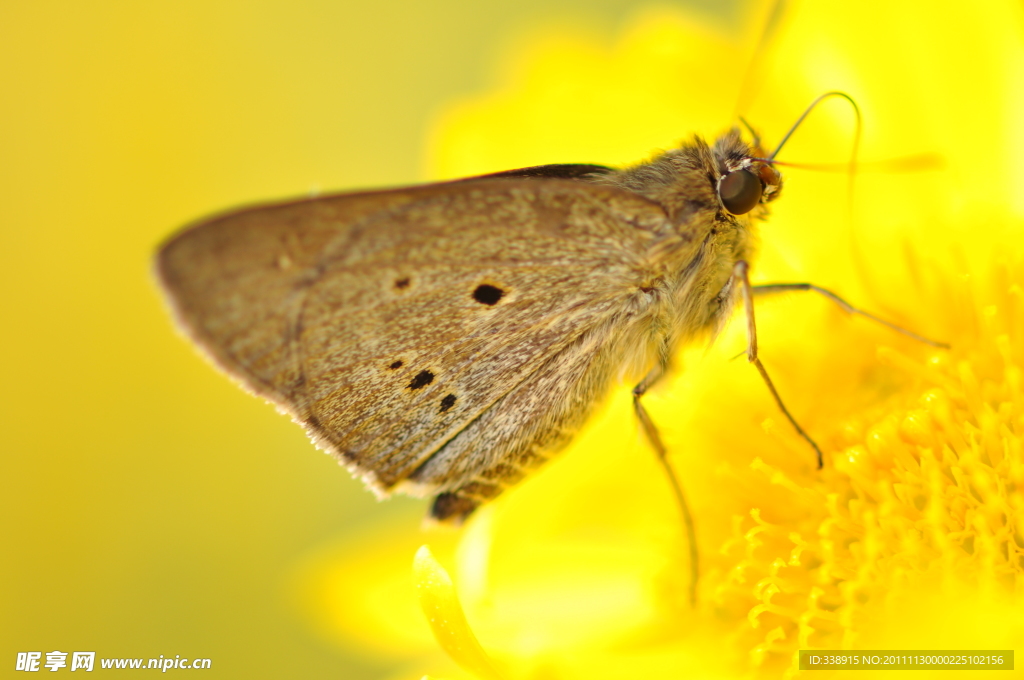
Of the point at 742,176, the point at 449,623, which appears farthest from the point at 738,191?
the point at 449,623

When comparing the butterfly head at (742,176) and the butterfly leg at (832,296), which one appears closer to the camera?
the butterfly head at (742,176)

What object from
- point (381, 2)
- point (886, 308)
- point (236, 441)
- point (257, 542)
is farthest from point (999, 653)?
point (381, 2)

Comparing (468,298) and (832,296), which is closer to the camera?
(468,298)

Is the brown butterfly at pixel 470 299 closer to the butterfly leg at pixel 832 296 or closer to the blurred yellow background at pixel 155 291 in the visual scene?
the butterfly leg at pixel 832 296

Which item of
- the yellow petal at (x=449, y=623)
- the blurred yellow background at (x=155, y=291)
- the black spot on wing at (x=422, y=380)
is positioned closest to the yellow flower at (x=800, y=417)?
the yellow petal at (x=449, y=623)

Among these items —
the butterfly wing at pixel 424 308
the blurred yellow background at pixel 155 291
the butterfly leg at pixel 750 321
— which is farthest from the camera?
the blurred yellow background at pixel 155 291

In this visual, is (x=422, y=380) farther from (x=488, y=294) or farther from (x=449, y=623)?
(x=449, y=623)
